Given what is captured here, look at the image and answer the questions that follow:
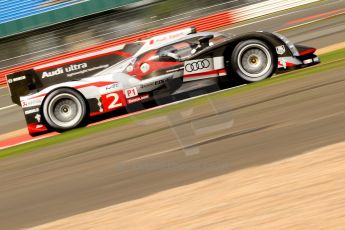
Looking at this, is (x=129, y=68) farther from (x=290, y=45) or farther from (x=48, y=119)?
(x=290, y=45)

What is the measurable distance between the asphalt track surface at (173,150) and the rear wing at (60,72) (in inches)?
64.6

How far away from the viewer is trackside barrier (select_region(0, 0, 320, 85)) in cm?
1978

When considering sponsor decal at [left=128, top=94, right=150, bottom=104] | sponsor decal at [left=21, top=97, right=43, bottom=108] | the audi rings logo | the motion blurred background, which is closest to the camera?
the audi rings logo

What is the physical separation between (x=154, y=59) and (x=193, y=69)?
0.67 m

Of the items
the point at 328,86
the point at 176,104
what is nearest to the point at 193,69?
the point at 176,104

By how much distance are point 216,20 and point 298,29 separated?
15.0 ft

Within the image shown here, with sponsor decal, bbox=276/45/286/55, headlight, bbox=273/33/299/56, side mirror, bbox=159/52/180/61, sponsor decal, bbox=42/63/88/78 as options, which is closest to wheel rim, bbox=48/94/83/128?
sponsor decal, bbox=42/63/88/78

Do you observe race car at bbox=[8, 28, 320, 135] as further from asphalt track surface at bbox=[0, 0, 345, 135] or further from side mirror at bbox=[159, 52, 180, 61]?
asphalt track surface at bbox=[0, 0, 345, 135]

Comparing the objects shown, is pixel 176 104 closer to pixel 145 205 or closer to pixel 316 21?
pixel 145 205

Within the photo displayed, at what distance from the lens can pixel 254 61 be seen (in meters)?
8.97

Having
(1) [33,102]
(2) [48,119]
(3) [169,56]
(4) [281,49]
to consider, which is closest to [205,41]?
(3) [169,56]

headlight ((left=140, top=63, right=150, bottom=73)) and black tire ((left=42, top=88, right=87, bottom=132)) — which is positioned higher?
headlight ((left=140, top=63, right=150, bottom=73))

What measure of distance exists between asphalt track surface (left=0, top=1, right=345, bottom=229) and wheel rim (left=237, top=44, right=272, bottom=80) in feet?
1.96

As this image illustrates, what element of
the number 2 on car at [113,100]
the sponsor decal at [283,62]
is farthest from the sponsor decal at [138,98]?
the sponsor decal at [283,62]
